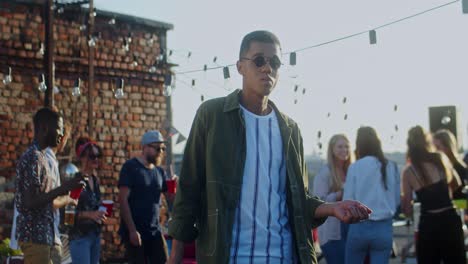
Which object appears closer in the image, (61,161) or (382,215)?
(382,215)

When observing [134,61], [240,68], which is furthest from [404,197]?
[134,61]

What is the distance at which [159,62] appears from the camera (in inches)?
607

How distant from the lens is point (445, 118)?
1520cm

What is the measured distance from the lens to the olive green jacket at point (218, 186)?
11.0 feet

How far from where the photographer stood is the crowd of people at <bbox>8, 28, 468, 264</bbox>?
338 cm

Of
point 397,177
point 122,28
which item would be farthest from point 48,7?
point 397,177

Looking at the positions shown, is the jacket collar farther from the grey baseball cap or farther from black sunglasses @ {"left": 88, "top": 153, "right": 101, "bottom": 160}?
the grey baseball cap

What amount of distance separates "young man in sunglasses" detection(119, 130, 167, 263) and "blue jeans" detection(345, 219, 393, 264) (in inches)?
78.2

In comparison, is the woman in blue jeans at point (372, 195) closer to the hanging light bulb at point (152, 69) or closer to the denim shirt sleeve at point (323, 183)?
the denim shirt sleeve at point (323, 183)

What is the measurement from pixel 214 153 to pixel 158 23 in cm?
1207

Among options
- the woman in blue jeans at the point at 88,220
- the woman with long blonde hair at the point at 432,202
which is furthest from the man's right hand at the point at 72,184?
the woman with long blonde hair at the point at 432,202

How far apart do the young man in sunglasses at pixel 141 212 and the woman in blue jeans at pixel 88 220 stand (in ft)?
1.13

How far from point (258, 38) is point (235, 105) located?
30 cm

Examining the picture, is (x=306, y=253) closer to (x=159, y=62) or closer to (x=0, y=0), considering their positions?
(x=0, y=0)
